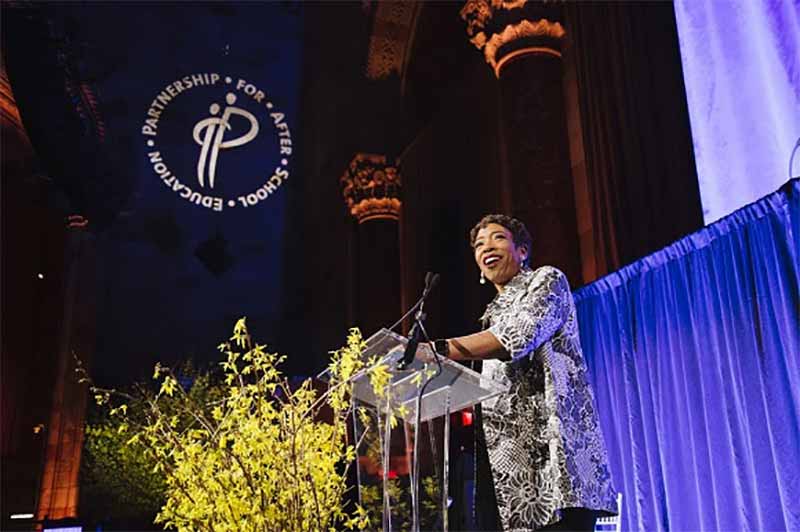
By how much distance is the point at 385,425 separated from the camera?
4.48 feet

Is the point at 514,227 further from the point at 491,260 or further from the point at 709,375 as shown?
the point at 709,375

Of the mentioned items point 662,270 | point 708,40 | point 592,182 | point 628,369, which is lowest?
point 628,369

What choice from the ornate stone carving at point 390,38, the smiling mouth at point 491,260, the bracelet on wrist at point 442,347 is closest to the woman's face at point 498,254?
the smiling mouth at point 491,260

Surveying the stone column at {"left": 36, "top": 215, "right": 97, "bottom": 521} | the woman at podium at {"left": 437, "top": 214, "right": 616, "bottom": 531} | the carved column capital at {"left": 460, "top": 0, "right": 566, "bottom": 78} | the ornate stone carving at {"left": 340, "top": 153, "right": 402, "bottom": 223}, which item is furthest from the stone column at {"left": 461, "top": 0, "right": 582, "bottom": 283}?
the stone column at {"left": 36, "top": 215, "right": 97, "bottom": 521}

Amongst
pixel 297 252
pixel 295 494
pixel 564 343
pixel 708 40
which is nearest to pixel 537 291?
pixel 564 343

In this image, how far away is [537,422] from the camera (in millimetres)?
1642

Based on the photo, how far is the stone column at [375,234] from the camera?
789 centimetres

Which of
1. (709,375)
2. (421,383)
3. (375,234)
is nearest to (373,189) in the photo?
(375,234)

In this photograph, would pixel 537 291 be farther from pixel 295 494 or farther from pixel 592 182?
pixel 592 182

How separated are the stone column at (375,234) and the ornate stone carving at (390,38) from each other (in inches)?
41.5

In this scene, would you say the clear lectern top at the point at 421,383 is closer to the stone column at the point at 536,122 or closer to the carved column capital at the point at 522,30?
the stone column at the point at 536,122

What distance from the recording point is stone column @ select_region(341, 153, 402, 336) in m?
7.89

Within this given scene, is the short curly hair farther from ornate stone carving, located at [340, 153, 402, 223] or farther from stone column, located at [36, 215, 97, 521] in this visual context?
ornate stone carving, located at [340, 153, 402, 223]

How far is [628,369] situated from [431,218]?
3921mm
